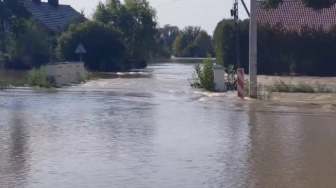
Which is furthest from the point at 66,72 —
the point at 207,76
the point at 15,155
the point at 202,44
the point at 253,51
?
the point at 202,44

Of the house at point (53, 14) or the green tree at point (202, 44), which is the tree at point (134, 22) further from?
the green tree at point (202, 44)

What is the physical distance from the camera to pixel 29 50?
6378 centimetres

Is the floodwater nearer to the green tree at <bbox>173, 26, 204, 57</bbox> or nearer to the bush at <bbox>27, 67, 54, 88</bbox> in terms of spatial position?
the bush at <bbox>27, 67, 54, 88</bbox>

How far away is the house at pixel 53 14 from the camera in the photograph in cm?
7744

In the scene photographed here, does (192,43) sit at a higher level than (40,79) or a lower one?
higher

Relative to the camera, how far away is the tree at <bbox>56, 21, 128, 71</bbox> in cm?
6094

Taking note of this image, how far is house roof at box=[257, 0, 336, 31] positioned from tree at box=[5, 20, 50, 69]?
1978cm

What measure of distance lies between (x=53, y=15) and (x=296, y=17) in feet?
121

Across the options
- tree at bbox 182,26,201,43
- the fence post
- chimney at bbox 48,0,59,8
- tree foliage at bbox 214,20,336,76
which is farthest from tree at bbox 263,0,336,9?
tree at bbox 182,26,201,43

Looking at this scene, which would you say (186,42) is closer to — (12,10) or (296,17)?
(296,17)

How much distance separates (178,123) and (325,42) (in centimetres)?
3052

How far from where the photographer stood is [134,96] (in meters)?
27.4

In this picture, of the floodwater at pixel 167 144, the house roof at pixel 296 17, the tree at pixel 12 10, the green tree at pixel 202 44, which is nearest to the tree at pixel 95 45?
the house roof at pixel 296 17

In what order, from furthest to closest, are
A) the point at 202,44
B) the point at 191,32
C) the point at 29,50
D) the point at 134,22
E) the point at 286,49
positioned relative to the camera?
the point at 191,32, the point at 202,44, the point at 134,22, the point at 29,50, the point at 286,49
